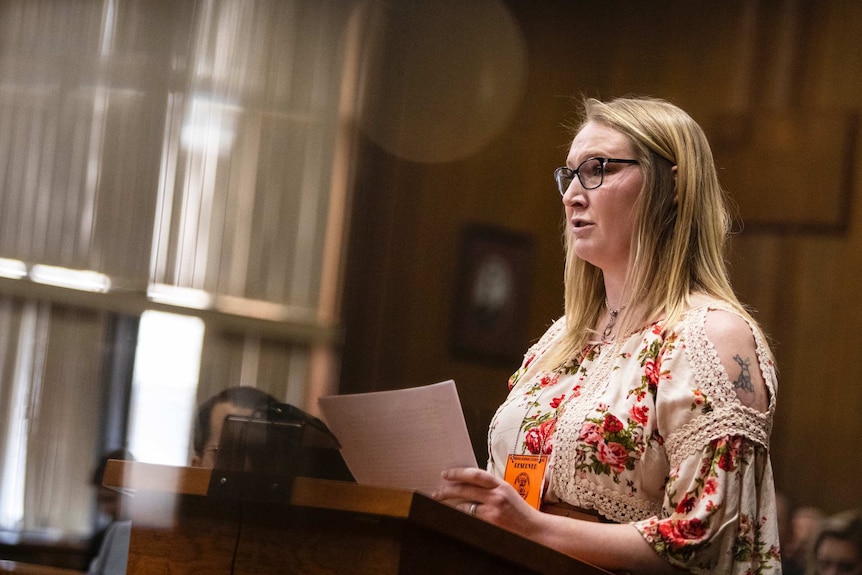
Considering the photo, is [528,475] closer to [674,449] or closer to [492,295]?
[674,449]

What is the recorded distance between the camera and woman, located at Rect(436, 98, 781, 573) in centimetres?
155

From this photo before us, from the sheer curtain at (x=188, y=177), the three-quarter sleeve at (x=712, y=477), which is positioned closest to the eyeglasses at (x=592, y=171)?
the three-quarter sleeve at (x=712, y=477)

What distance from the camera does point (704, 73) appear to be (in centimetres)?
493

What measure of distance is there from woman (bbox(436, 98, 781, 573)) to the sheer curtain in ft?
13.8

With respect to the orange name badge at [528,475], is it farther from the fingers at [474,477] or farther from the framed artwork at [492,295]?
the framed artwork at [492,295]

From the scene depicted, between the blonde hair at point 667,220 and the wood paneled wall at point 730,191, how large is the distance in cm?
124

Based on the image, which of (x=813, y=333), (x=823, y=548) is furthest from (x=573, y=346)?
(x=813, y=333)

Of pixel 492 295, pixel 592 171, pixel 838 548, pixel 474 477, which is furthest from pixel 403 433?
pixel 492 295

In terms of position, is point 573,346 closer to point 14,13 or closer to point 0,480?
point 0,480

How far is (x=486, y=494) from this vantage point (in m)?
1.46

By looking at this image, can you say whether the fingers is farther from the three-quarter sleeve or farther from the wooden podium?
the three-quarter sleeve

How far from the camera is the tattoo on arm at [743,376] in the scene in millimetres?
1610

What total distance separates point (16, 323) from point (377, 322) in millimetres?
2126

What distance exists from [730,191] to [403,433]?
3.41 metres
